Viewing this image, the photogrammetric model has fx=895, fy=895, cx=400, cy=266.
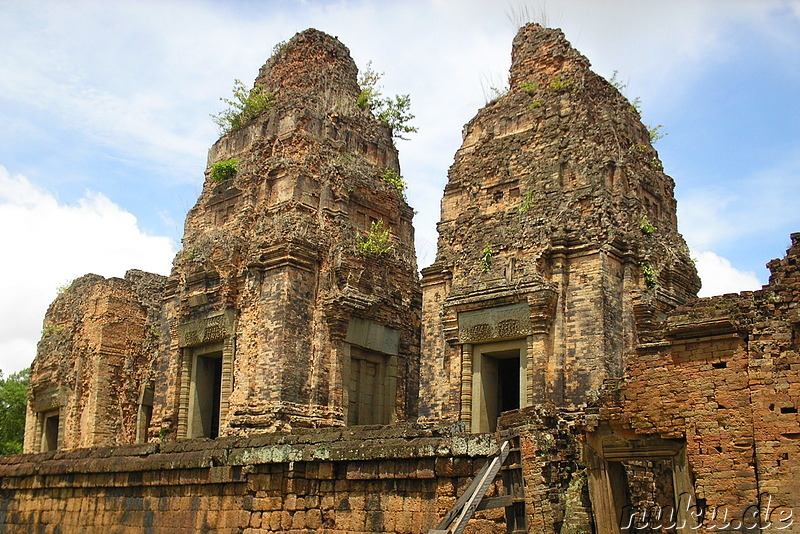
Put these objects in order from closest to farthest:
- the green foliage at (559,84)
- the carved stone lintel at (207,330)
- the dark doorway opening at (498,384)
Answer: the dark doorway opening at (498,384)
the green foliage at (559,84)
the carved stone lintel at (207,330)

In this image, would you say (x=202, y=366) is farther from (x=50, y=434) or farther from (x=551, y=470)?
(x=551, y=470)

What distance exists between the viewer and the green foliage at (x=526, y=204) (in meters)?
16.3

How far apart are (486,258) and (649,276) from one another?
2.89 metres

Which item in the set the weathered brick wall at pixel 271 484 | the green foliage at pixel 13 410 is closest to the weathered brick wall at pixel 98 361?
the weathered brick wall at pixel 271 484

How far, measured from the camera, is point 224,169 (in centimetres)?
2088

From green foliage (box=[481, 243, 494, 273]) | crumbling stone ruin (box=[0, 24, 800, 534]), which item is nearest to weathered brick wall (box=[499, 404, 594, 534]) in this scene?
crumbling stone ruin (box=[0, 24, 800, 534])

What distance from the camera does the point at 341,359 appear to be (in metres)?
18.6

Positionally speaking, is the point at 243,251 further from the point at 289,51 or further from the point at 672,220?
the point at 672,220

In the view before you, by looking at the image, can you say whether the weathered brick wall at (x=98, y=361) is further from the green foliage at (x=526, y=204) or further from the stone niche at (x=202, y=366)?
the green foliage at (x=526, y=204)

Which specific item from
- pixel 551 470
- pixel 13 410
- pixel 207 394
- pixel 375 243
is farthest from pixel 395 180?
pixel 13 410

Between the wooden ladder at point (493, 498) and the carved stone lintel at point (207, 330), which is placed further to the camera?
the carved stone lintel at point (207, 330)

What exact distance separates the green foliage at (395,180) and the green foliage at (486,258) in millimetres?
5403

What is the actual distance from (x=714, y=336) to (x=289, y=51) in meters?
13.6

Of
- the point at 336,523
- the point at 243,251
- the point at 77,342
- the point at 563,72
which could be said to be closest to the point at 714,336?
the point at 336,523
